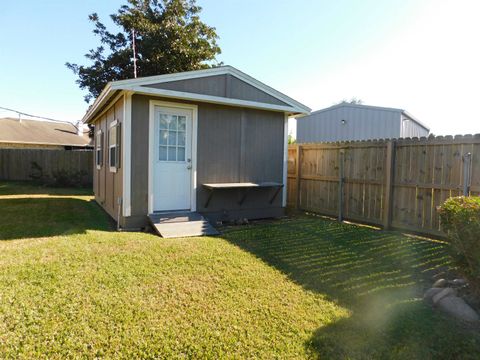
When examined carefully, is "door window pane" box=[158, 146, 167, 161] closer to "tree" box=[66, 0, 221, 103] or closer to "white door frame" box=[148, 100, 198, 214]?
"white door frame" box=[148, 100, 198, 214]

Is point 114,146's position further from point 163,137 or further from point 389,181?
point 389,181

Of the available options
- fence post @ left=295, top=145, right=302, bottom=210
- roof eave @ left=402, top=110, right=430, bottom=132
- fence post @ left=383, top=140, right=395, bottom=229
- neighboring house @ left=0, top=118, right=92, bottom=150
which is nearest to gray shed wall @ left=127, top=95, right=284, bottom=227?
fence post @ left=295, top=145, right=302, bottom=210

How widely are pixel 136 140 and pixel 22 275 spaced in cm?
300

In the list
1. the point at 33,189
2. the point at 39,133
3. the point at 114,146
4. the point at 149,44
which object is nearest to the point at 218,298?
the point at 114,146

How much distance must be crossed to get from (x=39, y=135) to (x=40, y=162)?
8.79 metres

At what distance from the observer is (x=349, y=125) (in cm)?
1335

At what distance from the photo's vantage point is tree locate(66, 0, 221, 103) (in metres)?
15.4

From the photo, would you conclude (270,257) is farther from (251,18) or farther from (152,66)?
(152,66)

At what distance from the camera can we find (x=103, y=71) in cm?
1598

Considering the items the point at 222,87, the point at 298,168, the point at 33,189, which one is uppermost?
the point at 222,87

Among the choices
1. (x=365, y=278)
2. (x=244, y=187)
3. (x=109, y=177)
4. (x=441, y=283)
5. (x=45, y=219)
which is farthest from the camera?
(x=109, y=177)

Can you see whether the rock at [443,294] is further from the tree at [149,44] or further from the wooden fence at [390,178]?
the tree at [149,44]

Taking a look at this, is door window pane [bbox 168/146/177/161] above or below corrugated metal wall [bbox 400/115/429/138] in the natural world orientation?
below

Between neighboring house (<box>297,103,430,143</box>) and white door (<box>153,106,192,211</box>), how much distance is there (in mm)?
9385
